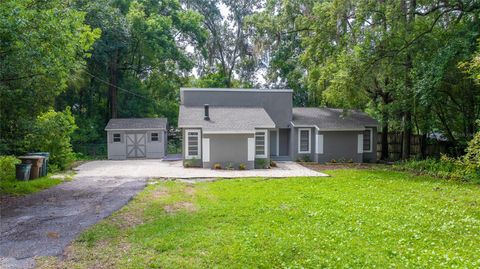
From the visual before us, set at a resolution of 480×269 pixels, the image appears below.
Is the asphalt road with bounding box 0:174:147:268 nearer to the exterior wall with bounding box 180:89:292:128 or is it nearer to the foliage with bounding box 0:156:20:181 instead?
the foliage with bounding box 0:156:20:181

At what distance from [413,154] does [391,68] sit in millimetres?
6922

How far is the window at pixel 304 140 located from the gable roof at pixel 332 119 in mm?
480

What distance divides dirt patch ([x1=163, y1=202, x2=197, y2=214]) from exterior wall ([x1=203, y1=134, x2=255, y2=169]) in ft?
26.1

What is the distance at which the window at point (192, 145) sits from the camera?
17422 millimetres

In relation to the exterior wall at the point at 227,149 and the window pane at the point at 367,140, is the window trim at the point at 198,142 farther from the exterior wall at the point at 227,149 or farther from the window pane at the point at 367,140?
the window pane at the point at 367,140

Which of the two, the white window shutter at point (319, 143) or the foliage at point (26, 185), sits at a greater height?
the white window shutter at point (319, 143)

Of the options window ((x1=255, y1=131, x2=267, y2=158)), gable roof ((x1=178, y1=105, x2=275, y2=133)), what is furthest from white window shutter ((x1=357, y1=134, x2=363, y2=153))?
window ((x1=255, y1=131, x2=267, y2=158))

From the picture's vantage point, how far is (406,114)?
18047 mm

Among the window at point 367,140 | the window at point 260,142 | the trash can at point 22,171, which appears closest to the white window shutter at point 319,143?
the window at point 367,140

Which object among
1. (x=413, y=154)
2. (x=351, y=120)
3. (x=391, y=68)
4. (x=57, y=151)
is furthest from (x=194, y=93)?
(x=413, y=154)

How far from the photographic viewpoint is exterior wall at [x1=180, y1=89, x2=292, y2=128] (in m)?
20.8

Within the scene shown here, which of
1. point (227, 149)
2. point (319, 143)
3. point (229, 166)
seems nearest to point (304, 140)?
point (319, 143)

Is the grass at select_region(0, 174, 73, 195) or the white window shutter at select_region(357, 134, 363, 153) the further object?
the white window shutter at select_region(357, 134, 363, 153)

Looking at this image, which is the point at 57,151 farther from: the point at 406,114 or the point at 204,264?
the point at 406,114
